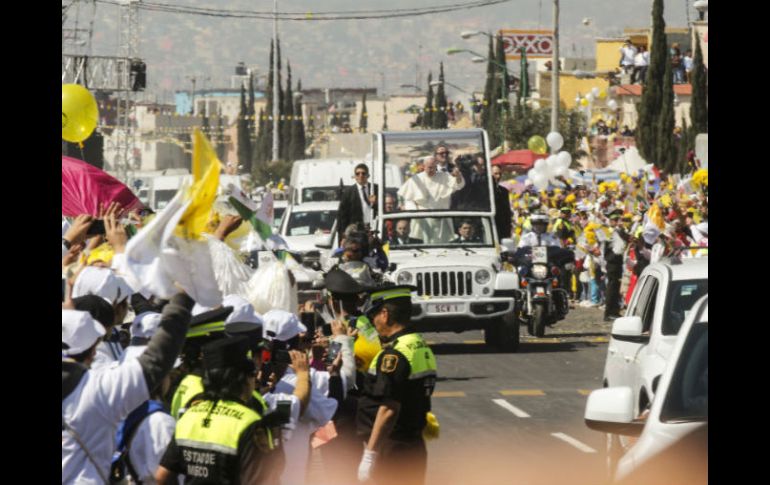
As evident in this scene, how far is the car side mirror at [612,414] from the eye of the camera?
759 centimetres

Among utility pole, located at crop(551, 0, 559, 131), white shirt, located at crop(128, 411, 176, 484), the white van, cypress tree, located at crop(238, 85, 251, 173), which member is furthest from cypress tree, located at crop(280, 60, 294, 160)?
white shirt, located at crop(128, 411, 176, 484)

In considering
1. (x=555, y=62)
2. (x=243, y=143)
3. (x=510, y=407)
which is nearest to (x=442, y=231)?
(x=510, y=407)

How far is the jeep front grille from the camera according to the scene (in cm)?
2127

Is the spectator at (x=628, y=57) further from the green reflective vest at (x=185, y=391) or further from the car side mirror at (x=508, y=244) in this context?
the green reflective vest at (x=185, y=391)

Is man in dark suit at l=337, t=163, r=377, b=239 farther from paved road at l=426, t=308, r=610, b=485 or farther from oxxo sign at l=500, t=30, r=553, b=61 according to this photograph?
oxxo sign at l=500, t=30, r=553, b=61

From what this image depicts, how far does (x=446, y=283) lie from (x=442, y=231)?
122 cm

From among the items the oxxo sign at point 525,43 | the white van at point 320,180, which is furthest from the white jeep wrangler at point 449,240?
the oxxo sign at point 525,43

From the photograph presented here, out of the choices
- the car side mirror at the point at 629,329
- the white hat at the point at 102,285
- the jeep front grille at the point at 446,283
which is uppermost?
the white hat at the point at 102,285

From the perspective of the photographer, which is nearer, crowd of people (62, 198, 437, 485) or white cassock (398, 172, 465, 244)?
crowd of people (62, 198, 437, 485)

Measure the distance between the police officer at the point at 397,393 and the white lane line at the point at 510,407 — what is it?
7023 mm

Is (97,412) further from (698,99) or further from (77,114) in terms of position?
(698,99)

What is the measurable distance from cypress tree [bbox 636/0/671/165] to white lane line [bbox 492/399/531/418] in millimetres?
42951

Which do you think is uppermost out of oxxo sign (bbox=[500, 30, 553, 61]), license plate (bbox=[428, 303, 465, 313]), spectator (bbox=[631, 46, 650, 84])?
oxxo sign (bbox=[500, 30, 553, 61])
